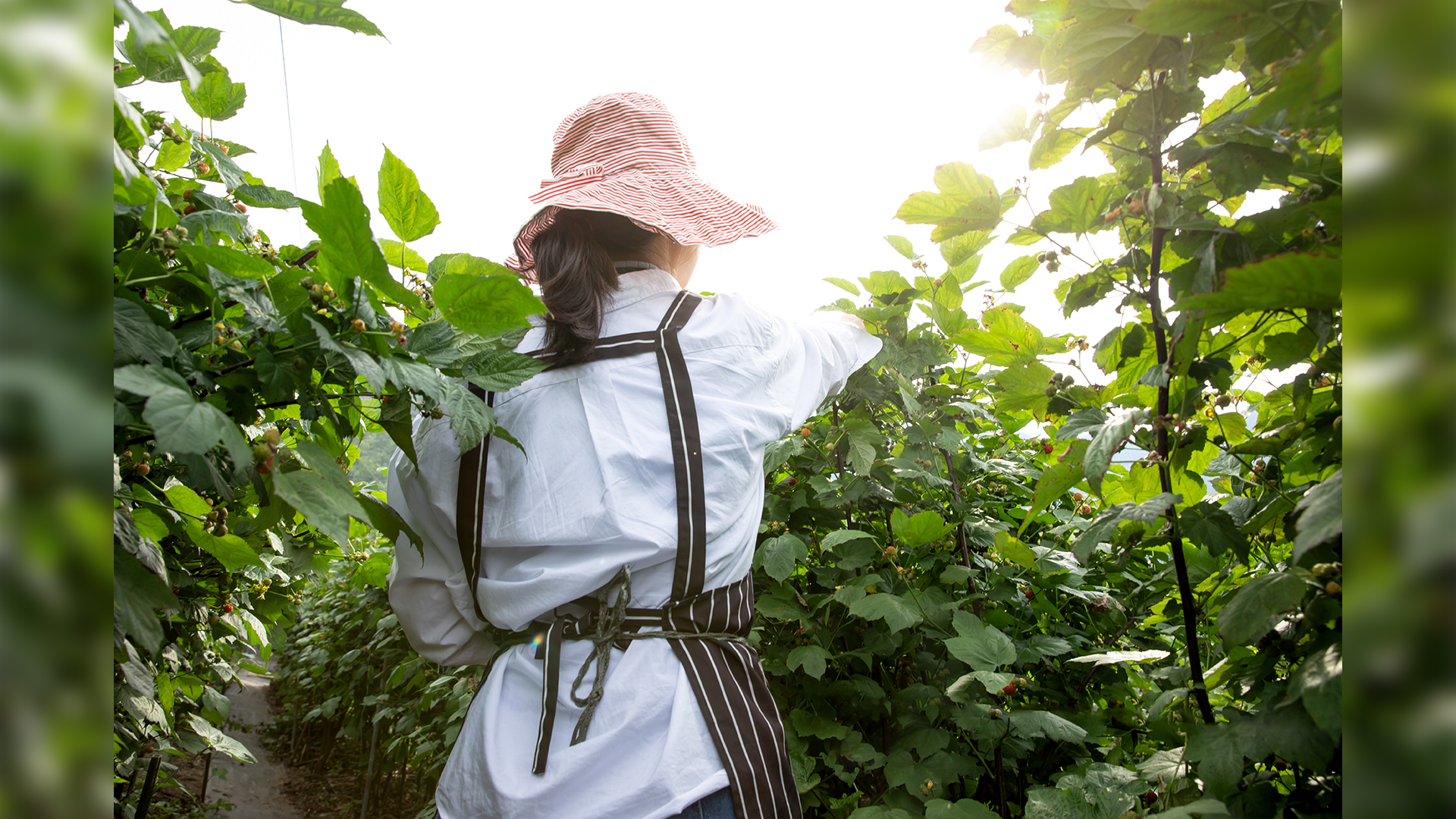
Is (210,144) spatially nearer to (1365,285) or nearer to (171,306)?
(171,306)

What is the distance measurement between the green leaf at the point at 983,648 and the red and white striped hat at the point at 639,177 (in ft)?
2.67

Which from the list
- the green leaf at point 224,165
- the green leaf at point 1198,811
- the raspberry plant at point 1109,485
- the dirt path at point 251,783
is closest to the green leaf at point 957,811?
the raspberry plant at point 1109,485

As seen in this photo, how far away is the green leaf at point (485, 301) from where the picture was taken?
86cm

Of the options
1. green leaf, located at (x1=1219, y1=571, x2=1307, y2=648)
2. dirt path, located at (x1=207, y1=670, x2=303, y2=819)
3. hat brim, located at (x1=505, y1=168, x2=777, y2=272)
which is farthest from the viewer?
dirt path, located at (x1=207, y1=670, x2=303, y2=819)

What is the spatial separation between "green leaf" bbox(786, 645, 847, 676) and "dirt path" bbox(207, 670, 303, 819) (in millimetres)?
3135

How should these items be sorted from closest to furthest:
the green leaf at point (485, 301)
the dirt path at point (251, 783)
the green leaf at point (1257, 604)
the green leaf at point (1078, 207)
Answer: the green leaf at point (1257, 604), the green leaf at point (485, 301), the green leaf at point (1078, 207), the dirt path at point (251, 783)

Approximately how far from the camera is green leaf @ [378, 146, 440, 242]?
95cm

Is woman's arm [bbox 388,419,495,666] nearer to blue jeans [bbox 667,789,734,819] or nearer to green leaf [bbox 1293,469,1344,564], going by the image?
blue jeans [bbox 667,789,734,819]

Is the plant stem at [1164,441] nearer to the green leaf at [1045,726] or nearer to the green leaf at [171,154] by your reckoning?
the green leaf at [1045,726]

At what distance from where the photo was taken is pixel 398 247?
47.9 inches

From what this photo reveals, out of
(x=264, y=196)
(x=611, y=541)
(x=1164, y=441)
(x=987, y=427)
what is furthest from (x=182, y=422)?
(x=987, y=427)

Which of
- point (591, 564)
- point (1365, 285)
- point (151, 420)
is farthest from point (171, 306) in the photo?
point (1365, 285)

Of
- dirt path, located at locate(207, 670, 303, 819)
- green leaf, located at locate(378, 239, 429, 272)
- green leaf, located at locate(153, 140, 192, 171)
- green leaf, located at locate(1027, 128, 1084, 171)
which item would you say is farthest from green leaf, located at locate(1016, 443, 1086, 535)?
dirt path, located at locate(207, 670, 303, 819)

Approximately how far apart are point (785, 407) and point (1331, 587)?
843mm
